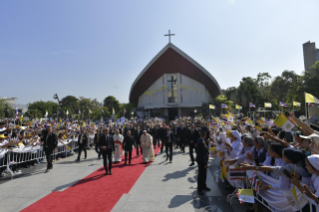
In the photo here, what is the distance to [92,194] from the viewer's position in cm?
495

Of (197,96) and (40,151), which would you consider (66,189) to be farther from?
(197,96)

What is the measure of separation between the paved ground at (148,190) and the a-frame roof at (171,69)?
114 ft

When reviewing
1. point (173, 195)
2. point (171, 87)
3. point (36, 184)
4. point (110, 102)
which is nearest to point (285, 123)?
point (173, 195)

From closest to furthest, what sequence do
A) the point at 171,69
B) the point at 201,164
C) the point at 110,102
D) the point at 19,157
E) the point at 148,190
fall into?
the point at 201,164 < the point at 148,190 < the point at 19,157 < the point at 171,69 < the point at 110,102

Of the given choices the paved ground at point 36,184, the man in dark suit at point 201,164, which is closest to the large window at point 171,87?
the paved ground at point 36,184

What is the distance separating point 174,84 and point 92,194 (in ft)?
132

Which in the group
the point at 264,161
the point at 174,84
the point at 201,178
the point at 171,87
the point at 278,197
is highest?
the point at 174,84

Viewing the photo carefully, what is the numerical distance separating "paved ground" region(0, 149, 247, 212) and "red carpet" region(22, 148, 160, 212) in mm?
205

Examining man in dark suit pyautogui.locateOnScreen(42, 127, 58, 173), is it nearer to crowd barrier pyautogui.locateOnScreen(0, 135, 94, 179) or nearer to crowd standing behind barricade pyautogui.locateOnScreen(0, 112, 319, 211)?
crowd standing behind barricade pyautogui.locateOnScreen(0, 112, 319, 211)

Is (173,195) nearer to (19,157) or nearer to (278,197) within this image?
(278,197)

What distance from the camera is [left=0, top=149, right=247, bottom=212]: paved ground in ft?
13.6

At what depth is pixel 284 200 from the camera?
2.63 meters

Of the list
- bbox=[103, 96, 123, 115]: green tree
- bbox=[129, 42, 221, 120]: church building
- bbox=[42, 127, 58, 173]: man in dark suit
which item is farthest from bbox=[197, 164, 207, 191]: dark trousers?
bbox=[103, 96, 123, 115]: green tree

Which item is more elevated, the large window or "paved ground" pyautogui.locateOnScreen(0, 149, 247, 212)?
the large window
